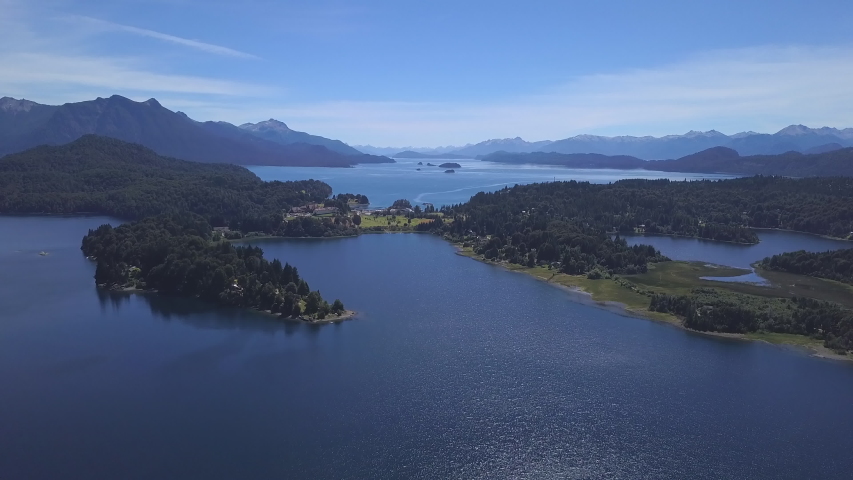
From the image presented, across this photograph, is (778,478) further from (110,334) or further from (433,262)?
(433,262)

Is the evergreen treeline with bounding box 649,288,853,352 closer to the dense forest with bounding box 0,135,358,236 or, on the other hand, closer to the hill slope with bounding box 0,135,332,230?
the dense forest with bounding box 0,135,358,236

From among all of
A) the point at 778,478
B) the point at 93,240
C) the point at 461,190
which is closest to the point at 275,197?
the point at 93,240

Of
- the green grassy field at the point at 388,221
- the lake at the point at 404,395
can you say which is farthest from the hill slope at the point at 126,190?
the lake at the point at 404,395

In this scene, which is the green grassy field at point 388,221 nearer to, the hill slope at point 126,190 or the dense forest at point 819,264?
the hill slope at point 126,190

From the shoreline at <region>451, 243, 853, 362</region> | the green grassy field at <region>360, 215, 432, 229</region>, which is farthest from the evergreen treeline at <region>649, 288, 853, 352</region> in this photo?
the green grassy field at <region>360, 215, 432, 229</region>

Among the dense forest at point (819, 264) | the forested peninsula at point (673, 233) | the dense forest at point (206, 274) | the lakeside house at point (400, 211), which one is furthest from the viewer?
the lakeside house at point (400, 211)

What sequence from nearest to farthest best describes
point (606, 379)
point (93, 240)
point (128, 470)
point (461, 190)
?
point (128, 470), point (606, 379), point (93, 240), point (461, 190)

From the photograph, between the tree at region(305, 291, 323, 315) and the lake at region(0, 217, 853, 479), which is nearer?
the lake at region(0, 217, 853, 479)
